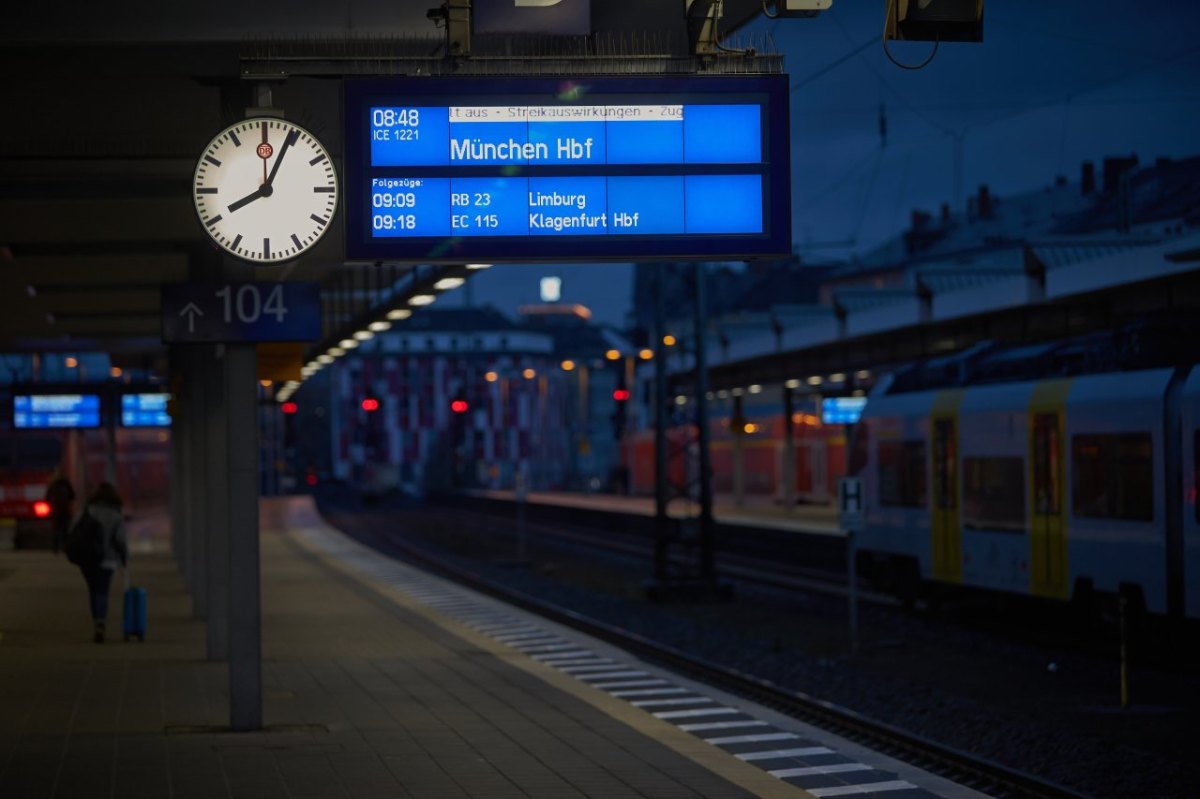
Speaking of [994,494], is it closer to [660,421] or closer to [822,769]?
[660,421]

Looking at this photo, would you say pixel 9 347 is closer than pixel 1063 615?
No

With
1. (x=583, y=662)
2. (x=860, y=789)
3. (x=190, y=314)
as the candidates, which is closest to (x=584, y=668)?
(x=583, y=662)

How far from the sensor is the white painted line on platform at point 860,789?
1180 cm

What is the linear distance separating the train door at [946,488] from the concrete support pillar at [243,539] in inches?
526

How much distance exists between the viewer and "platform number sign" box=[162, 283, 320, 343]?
12.4m

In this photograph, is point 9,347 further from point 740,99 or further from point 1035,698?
point 740,99

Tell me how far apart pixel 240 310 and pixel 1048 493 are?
470 inches

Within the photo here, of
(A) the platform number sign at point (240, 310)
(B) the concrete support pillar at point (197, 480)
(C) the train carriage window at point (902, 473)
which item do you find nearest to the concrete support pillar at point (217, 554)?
(B) the concrete support pillar at point (197, 480)

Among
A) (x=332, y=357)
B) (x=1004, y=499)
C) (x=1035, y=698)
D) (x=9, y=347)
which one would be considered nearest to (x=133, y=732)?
(x=1035, y=698)

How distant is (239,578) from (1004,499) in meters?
12.4

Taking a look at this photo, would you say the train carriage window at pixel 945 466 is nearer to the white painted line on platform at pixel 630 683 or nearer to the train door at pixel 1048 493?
the train door at pixel 1048 493

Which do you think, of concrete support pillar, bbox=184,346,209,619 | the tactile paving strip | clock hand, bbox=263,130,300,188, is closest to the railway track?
the tactile paving strip

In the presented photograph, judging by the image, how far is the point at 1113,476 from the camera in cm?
2008

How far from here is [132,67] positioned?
12.9 m
